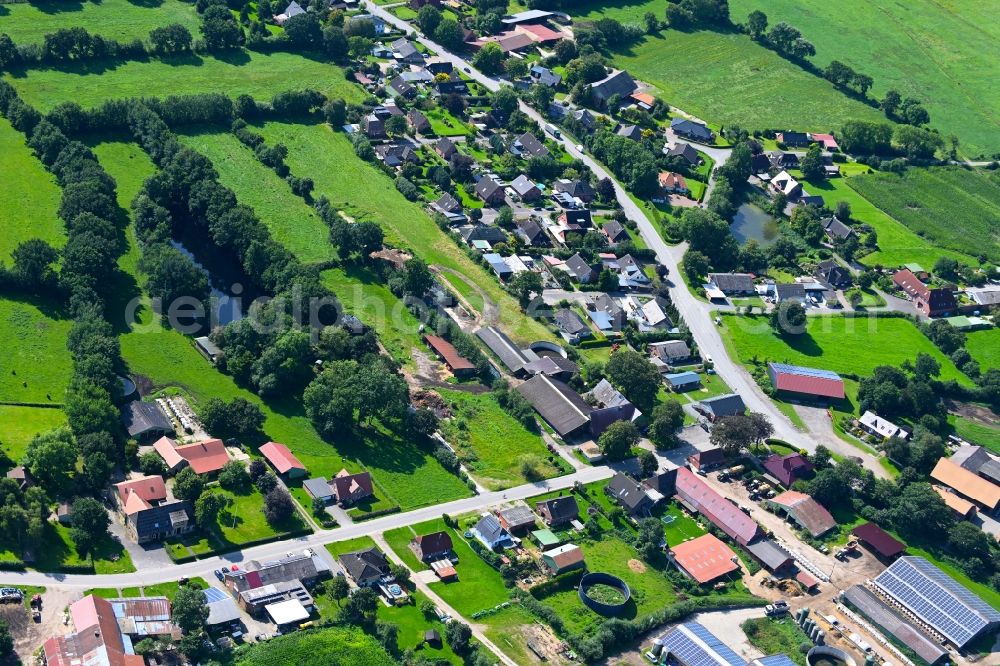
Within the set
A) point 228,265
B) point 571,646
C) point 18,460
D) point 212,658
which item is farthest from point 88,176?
point 571,646

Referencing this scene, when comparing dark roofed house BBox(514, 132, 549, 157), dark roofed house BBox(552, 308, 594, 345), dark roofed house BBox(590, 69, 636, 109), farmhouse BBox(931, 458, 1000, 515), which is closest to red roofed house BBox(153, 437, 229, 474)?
dark roofed house BBox(552, 308, 594, 345)

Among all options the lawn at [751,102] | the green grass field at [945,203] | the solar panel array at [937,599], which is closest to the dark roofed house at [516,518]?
the solar panel array at [937,599]

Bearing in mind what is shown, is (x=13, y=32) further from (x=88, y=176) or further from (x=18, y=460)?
(x=18, y=460)

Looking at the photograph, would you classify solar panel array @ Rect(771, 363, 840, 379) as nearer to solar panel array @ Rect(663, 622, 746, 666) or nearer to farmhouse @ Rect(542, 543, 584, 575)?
farmhouse @ Rect(542, 543, 584, 575)

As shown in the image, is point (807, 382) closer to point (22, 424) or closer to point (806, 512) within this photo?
point (806, 512)

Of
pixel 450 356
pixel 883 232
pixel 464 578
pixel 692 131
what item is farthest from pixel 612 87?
pixel 464 578

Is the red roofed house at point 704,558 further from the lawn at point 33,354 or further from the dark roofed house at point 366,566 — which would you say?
the lawn at point 33,354

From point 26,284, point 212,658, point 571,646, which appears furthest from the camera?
point 26,284
